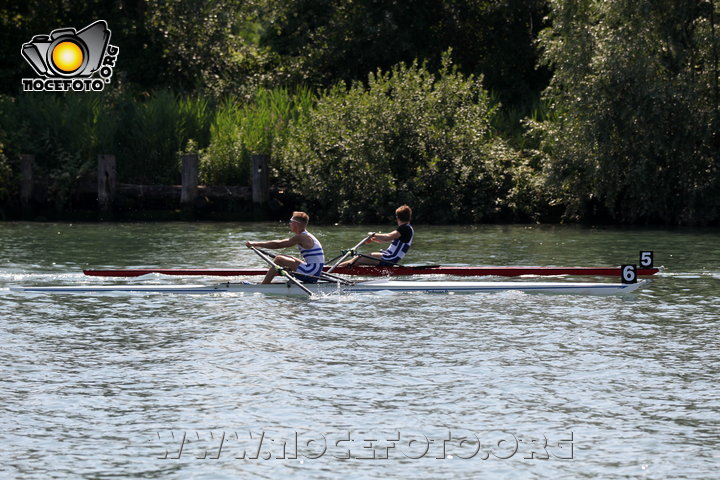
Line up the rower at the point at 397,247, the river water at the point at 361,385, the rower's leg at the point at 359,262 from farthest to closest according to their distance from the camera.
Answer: the rower's leg at the point at 359,262, the rower at the point at 397,247, the river water at the point at 361,385

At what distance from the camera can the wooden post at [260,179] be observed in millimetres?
39188

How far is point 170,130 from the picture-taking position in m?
41.3

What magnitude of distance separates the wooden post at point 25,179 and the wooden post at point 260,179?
7.45m

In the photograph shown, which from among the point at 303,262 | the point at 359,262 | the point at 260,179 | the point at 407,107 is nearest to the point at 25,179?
the point at 260,179

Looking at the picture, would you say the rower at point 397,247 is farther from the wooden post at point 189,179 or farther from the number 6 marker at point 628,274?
the wooden post at point 189,179

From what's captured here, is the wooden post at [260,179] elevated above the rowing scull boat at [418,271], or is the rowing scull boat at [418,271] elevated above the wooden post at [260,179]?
the wooden post at [260,179]

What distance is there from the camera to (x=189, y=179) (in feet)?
129

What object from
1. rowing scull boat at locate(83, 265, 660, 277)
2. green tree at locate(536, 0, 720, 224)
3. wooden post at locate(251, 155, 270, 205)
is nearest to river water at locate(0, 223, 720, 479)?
rowing scull boat at locate(83, 265, 660, 277)

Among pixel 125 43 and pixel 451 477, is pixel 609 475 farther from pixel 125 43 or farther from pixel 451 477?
pixel 125 43

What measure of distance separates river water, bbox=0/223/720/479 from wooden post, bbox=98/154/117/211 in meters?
17.4

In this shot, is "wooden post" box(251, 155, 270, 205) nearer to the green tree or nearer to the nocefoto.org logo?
the nocefoto.org logo

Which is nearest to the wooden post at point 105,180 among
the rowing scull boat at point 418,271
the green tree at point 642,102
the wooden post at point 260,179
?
the wooden post at point 260,179

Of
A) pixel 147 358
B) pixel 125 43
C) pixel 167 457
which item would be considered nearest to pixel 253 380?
pixel 147 358

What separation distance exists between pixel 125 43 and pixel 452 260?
25.3m
